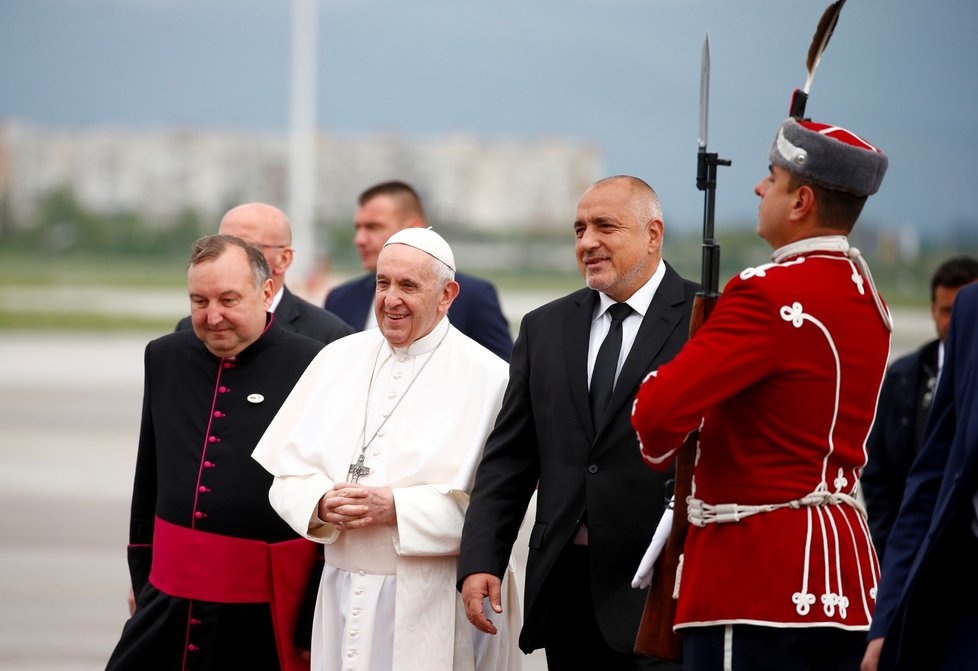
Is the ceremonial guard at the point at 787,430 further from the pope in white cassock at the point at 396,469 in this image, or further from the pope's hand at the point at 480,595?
the pope in white cassock at the point at 396,469

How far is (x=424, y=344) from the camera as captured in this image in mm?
3875

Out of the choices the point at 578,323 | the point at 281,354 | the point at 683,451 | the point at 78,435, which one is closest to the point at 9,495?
→ the point at 78,435

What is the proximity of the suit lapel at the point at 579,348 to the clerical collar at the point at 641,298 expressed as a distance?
0.9 inches

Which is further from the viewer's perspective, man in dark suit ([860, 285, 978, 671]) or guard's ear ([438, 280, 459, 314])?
guard's ear ([438, 280, 459, 314])

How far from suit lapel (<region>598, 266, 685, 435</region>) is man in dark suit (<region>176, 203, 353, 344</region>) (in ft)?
5.36

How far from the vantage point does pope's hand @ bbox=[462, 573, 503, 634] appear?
3.42 metres

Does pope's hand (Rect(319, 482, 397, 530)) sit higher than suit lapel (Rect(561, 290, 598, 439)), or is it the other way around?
suit lapel (Rect(561, 290, 598, 439))

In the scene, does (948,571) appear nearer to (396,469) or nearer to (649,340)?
(649,340)

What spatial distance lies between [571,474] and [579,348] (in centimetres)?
35

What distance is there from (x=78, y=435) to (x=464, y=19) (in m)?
8.90

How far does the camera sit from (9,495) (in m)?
9.96

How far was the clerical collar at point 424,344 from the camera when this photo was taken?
3871mm

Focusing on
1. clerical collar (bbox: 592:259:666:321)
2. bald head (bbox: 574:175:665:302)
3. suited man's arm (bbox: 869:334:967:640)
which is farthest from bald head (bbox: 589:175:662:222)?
suited man's arm (bbox: 869:334:967:640)

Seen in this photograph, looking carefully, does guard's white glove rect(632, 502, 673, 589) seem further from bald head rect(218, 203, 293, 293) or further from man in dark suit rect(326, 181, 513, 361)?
man in dark suit rect(326, 181, 513, 361)
